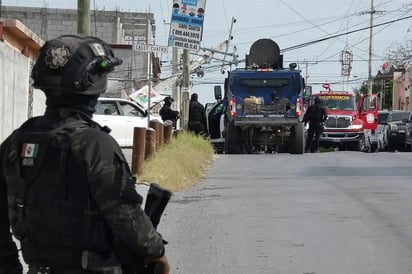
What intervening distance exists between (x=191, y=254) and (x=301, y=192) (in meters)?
4.69

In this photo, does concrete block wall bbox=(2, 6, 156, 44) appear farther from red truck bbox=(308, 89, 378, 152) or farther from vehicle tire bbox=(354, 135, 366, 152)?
vehicle tire bbox=(354, 135, 366, 152)

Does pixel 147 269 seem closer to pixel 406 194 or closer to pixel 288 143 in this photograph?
pixel 406 194

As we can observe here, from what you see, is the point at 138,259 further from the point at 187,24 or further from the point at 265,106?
the point at 265,106

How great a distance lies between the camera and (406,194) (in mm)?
12094

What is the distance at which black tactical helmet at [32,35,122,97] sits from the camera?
3.19m

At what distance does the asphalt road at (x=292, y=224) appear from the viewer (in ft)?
24.9

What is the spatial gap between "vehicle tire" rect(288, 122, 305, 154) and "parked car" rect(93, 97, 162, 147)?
4002 millimetres

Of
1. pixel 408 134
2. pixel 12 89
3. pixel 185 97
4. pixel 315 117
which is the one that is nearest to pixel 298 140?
pixel 315 117

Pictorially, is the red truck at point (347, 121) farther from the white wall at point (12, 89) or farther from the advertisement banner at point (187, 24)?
the white wall at point (12, 89)

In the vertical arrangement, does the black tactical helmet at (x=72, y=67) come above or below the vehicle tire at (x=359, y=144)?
above

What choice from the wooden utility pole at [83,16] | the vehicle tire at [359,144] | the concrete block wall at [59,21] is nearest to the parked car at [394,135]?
the vehicle tire at [359,144]

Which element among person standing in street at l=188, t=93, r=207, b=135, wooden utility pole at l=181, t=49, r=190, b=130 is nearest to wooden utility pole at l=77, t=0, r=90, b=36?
wooden utility pole at l=181, t=49, r=190, b=130

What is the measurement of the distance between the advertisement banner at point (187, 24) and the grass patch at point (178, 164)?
7.28 ft

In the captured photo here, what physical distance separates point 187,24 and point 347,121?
12.8 meters
